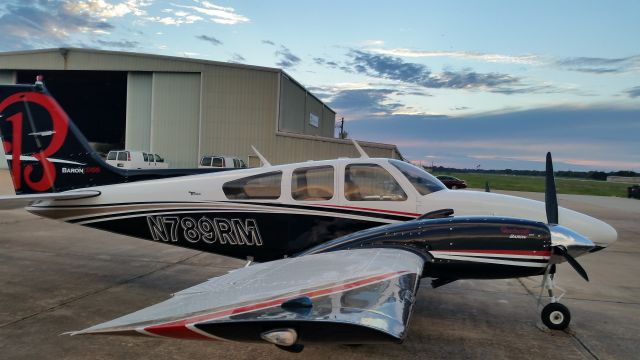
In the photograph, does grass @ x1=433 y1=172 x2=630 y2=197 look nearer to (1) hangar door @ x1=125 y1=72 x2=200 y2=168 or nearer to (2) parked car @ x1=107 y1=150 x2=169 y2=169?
(1) hangar door @ x1=125 y1=72 x2=200 y2=168

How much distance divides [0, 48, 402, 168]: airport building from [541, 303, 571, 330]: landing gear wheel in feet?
80.2

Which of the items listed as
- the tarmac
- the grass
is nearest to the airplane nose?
the tarmac

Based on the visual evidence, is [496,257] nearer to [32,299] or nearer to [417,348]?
[417,348]

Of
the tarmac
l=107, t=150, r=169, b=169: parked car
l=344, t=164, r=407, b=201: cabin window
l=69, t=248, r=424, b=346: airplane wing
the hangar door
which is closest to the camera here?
l=69, t=248, r=424, b=346: airplane wing

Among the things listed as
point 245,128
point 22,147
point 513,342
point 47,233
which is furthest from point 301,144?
point 513,342

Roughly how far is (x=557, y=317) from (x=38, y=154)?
829 cm

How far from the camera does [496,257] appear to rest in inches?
184

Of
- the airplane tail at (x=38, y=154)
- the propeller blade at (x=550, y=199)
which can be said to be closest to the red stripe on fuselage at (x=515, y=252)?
the propeller blade at (x=550, y=199)

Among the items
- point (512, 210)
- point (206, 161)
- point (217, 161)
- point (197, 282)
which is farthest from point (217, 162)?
point (512, 210)

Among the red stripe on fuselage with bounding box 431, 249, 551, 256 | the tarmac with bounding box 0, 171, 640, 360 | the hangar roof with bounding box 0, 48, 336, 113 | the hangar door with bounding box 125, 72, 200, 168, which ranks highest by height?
the hangar roof with bounding box 0, 48, 336, 113

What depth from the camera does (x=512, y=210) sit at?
19.1 feet

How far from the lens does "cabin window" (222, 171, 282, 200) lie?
629cm

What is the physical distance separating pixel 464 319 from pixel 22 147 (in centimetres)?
758

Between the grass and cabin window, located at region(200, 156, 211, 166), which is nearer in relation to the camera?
cabin window, located at region(200, 156, 211, 166)
